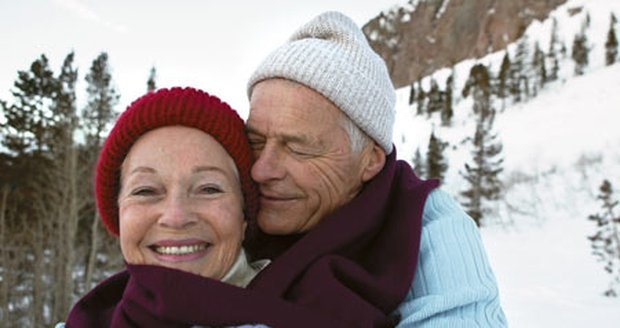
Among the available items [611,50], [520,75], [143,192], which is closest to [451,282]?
[143,192]

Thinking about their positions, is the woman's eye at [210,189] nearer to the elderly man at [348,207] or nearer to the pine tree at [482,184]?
the elderly man at [348,207]

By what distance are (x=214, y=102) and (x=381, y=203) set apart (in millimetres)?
700

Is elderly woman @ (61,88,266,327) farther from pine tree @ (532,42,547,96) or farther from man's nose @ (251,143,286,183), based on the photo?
pine tree @ (532,42,547,96)

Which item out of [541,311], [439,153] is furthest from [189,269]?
[439,153]

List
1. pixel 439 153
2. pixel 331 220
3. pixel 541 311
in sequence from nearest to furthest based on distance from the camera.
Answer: pixel 331 220 < pixel 541 311 < pixel 439 153

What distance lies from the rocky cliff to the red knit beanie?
282 feet

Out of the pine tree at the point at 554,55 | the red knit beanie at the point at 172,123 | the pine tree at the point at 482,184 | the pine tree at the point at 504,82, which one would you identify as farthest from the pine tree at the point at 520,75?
the red knit beanie at the point at 172,123

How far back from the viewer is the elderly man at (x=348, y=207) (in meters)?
1.46

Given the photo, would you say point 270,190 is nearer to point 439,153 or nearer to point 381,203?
point 381,203

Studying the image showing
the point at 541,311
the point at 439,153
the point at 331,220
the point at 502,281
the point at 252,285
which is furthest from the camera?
the point at 439,153

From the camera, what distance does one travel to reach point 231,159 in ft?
5.62

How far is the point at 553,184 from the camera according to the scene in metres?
25.8

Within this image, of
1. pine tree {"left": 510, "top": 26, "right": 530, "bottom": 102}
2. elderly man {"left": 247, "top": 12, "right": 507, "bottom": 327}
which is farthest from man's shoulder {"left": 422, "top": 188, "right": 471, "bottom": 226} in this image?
pine tree {"left": 510, "top": 26, "right": 530, "bottom": 102}

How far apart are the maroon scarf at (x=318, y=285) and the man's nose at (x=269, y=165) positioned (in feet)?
0.93
